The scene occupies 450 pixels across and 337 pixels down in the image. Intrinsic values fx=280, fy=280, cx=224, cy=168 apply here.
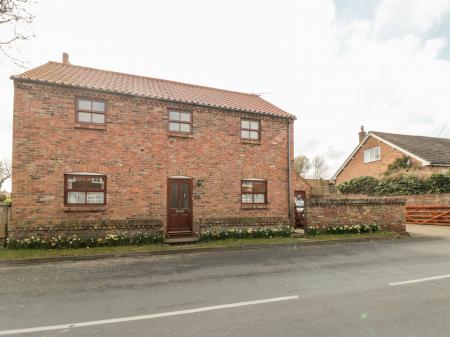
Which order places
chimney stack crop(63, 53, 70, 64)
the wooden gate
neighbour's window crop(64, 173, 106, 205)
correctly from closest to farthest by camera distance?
neighbour's window crop(64, 173, 106, 205), chimney stack crop(63, 53, 70, 64), the wooden gate

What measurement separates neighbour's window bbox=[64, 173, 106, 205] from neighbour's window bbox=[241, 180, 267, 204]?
6247mm

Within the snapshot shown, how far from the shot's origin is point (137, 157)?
11.8 m

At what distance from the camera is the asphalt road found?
3.96 m

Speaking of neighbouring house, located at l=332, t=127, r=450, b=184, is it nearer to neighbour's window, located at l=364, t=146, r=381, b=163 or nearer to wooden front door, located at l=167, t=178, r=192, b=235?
neighbour's window, located at l=364, t=146, r=381, b=163

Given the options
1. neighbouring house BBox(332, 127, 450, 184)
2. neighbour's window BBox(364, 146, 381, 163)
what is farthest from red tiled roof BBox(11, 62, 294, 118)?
neighbour's window BBox(364, 146, 381, 163)

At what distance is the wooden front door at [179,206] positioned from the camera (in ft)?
40.1

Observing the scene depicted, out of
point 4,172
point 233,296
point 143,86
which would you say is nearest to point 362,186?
point 143,86

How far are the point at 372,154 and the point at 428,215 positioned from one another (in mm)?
10941

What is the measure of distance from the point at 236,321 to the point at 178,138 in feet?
30.9

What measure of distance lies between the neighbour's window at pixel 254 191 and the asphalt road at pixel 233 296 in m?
4.94

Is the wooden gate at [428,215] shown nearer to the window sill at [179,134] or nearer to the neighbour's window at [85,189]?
the window sill at [179,134]

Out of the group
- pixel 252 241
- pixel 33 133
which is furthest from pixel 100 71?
pixel 252 241

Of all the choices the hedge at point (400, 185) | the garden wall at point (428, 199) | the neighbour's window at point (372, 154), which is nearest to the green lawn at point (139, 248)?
the garden wall at point (428, 199)

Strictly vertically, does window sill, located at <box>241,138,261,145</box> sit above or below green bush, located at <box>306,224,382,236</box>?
above
